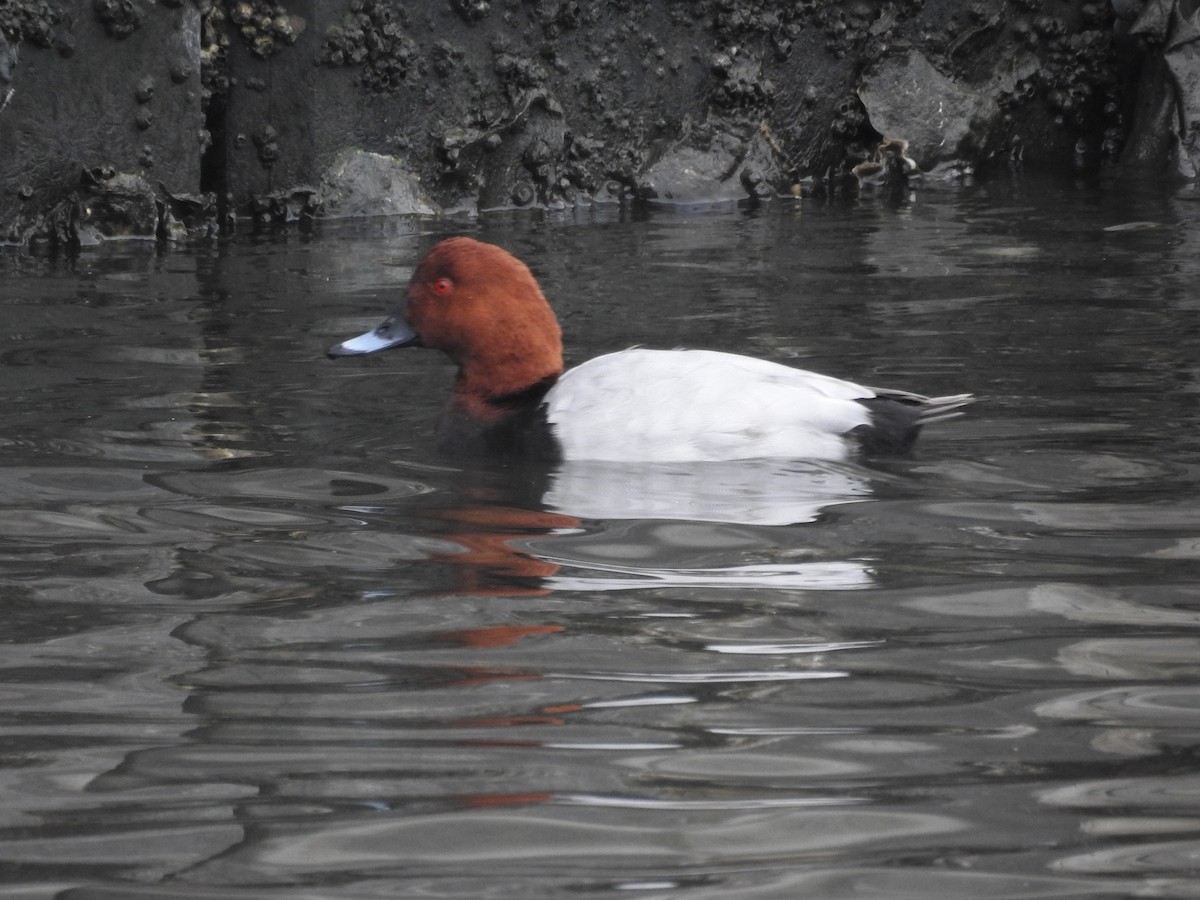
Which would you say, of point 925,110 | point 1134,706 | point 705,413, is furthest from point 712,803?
point 925,110

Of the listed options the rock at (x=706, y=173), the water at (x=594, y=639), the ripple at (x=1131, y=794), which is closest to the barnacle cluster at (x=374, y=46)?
the rock at (x=706, y=173)

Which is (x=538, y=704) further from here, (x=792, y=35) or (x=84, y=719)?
(x=792, y=35)

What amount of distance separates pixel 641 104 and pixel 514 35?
0.97 meters

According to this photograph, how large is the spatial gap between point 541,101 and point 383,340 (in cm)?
548

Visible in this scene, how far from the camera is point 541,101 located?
10.4 metres

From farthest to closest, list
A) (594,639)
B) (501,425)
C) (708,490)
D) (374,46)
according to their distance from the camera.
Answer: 1. (374,46)
2. (501,425)
3. (708,490)
4. (594,639)

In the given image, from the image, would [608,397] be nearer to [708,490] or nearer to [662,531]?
[708,490]

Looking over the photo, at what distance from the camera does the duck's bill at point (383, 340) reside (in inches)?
204

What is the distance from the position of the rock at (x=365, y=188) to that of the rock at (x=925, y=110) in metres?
3.13

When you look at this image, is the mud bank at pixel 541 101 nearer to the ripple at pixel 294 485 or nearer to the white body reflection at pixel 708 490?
the ripple at pixel 294 485

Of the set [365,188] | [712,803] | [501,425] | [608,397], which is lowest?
[712,803]

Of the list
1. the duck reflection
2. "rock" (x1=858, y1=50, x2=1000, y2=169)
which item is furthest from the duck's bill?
"rock" (x1=858, y1=50, x2=1000, y2=169)

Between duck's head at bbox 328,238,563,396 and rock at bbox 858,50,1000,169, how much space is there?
6.79 metres

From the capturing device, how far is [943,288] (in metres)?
7.32
